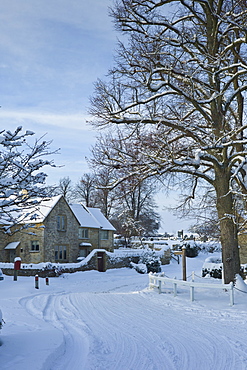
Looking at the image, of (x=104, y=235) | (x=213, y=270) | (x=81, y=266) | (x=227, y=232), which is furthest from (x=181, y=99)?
(x=104, y=235)

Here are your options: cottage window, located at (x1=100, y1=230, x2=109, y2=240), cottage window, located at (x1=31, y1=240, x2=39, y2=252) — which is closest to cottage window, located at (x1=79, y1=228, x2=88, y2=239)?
cottage window, located at (x1=100, y1=230, x2=109, y2=240)

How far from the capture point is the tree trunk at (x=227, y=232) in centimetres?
1521

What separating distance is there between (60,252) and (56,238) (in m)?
1.56

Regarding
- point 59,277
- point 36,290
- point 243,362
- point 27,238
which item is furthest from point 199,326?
point 27,238

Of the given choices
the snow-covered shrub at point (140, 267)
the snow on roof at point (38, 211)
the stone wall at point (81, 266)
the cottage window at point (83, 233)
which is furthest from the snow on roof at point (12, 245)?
the snow-covered shrub at point (140, 267)

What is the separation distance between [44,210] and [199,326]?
28.5 metres

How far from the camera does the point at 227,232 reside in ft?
50.4

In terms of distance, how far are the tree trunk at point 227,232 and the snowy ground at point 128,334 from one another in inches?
35.4

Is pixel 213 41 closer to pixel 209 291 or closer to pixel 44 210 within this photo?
pixel 209 291

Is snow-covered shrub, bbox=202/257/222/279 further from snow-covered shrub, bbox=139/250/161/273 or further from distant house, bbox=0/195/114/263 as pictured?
distant house, bbox=0/195/114/263

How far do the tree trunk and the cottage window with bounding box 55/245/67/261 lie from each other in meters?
24.4

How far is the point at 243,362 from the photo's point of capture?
691cm

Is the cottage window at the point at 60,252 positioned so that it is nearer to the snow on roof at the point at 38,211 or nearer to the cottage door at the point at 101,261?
the cottage door at the point at 101,261

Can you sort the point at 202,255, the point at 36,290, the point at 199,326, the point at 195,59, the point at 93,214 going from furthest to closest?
1. the point at 202,255
2. the point at 93,214
3. the point at 36,290
4. the point at 195,59
5. the point at 199,326
